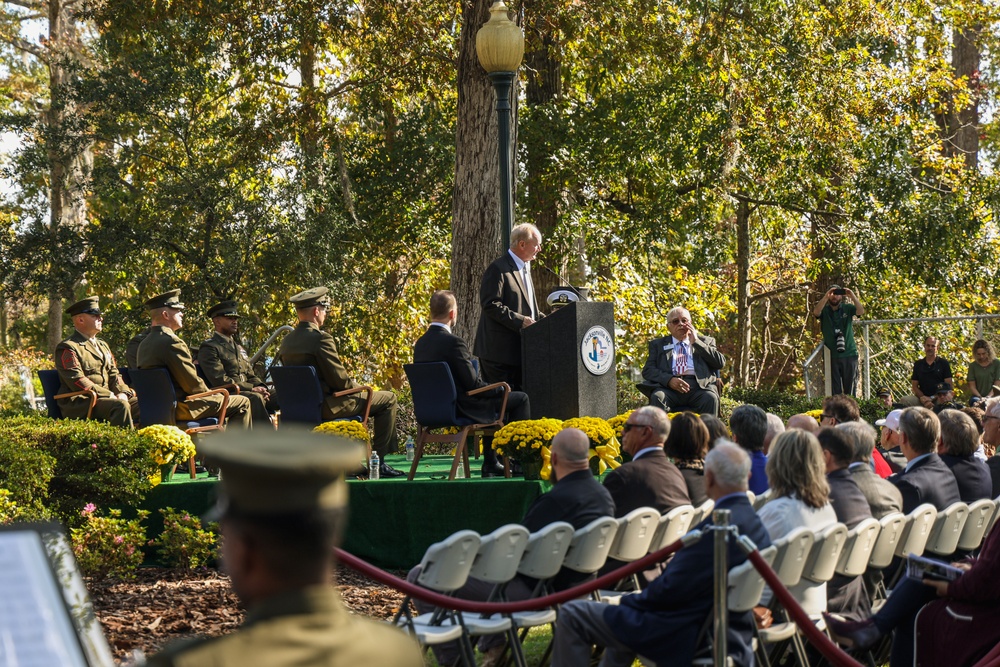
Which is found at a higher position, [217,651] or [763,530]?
[217,651]

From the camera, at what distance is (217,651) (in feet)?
5.87

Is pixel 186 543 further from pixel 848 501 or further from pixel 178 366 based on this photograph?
pixel 848 501

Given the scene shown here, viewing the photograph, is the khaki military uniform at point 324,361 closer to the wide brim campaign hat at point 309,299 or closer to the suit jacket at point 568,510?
the wide brim campaign hat at point 309,299

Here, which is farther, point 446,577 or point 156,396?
point 156,396

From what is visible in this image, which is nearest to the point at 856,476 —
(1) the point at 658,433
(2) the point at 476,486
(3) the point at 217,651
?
(1) the point at 658,433

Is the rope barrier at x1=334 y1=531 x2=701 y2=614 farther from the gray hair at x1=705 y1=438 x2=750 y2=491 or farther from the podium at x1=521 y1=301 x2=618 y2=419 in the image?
the podium at x1=521 y1=301 x2=618 y2=419

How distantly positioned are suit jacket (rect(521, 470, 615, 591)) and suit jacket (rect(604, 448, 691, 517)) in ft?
1.35

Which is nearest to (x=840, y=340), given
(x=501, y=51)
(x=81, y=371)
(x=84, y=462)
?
(x=501, y=51)

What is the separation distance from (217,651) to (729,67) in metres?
16.5

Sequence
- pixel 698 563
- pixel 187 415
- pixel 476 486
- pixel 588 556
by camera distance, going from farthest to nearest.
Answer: pixel 187 415
pixel 476 486
pixel 588 556
pixel 698 563

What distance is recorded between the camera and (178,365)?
10.7 metres

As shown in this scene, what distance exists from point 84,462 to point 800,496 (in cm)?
516

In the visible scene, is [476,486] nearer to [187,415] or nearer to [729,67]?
[187,415]

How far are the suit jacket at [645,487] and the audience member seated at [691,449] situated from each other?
40cm
